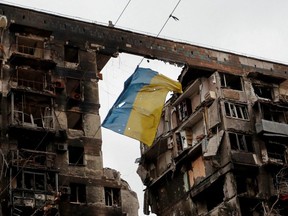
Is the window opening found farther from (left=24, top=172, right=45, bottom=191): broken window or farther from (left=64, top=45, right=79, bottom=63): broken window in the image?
(left=64, top=45, right=79, bottom=63): broken window

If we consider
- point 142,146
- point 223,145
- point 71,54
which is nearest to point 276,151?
point 223,145

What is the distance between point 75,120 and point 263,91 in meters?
17.9

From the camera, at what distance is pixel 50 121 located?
43.5m

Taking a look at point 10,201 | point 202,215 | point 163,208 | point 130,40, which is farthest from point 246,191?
point 10,201

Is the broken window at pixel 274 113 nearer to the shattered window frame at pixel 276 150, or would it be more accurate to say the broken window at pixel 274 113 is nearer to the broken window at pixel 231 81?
the shattered window frame at pixel 276 150

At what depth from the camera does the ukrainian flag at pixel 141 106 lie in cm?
3934

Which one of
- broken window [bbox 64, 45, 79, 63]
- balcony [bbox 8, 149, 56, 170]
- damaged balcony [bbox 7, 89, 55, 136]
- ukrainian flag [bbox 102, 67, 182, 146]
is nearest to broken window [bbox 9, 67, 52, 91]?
damaged balcony [bbox 7, 89, 55, 136]

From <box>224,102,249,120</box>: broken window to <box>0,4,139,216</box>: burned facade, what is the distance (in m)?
10.4

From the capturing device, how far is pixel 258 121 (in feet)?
175

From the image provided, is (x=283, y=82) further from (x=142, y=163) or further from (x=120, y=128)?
(x=120, y=128)

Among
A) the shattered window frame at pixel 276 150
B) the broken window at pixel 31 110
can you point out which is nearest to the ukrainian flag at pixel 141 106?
the broken window at pixel 31 110

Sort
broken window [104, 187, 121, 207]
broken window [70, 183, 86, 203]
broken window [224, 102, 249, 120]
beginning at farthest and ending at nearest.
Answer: broken window [224, 102, 249, 120]
broken window [104, 187, 121, 207]
broken window [70, 183, 86, 203]

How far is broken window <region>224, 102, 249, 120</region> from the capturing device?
53.2m

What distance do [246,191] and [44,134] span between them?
15848mm
